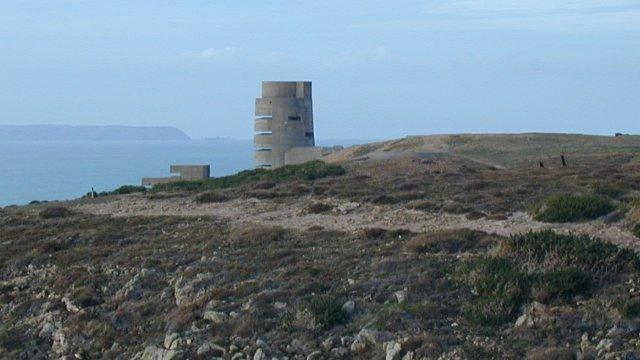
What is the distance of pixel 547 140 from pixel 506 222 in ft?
106

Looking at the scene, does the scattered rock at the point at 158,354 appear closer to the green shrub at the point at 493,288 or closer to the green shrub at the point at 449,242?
the green shrub at the point at 493,288

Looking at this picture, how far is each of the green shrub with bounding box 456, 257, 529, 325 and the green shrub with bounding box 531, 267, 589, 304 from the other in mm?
176

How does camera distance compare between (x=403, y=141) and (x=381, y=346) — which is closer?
(x=381, y=346)

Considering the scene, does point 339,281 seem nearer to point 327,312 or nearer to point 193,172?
point 327,312

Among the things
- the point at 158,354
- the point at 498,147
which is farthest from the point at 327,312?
the point at 498,147

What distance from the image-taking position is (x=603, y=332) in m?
12.0

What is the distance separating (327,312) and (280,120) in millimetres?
36640

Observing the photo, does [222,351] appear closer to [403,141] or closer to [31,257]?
[31,257]

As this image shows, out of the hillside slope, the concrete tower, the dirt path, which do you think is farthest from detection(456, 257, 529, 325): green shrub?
the concrete tower

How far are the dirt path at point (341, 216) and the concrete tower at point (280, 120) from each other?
20.9 meters

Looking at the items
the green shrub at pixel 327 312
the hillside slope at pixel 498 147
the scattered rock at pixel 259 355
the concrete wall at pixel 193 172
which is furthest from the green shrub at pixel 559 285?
the concrete wall at pixel 193 172

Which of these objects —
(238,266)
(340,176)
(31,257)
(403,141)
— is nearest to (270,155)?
(403,141)

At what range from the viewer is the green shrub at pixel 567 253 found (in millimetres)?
13805

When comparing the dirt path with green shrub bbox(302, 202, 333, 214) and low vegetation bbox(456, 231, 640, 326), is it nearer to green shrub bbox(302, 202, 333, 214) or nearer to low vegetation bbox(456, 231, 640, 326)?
green shrub bbox(302, 202, 333, 214)
